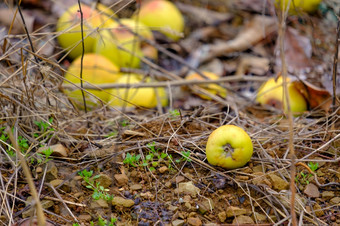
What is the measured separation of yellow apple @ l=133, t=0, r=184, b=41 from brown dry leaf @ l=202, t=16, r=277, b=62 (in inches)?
15.2

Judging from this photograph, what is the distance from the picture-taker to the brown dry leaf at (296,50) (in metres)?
3.17

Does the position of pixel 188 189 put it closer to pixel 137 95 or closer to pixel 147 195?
pixel 147 195

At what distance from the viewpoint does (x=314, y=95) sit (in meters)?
2.55

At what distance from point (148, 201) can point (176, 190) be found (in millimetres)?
123

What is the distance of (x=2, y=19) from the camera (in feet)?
10.5

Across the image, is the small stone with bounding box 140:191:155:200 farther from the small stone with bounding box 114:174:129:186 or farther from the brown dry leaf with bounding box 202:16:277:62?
the brown dry leaf with bounding box 202:16:277:62

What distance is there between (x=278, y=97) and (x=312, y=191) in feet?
3.72

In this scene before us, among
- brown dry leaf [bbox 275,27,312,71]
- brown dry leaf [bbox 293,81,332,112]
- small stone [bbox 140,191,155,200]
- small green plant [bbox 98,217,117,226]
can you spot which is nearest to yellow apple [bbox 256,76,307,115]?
brown dry leaf [bbox 293,81,332,112]

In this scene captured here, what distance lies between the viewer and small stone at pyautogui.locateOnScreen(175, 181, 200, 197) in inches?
65.6

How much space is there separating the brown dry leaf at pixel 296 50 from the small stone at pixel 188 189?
174 centimetres

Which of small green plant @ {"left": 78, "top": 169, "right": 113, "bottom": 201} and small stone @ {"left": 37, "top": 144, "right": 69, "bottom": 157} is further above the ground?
small stone @ {"left": 37, "top": 144, "right": 69, "bottom": 157}

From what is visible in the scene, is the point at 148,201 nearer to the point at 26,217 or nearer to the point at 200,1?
the point at 26,217

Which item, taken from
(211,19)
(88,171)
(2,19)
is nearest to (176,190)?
Result: (88,171)

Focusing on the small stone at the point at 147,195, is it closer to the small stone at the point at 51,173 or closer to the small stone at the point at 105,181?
the small stone at the point at 105,181
